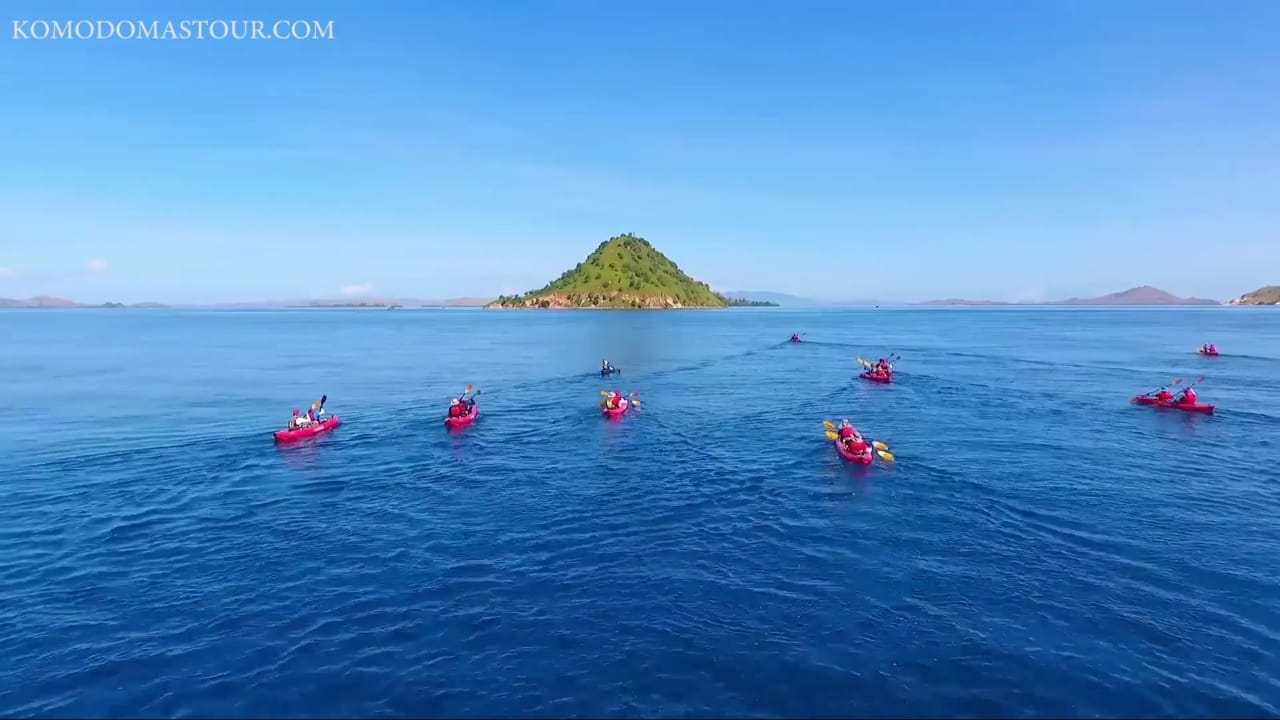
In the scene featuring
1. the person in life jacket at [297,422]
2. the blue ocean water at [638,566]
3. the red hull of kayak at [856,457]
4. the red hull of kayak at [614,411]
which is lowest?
the blue ocean water at [638,566]

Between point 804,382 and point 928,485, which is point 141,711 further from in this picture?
point 804,382

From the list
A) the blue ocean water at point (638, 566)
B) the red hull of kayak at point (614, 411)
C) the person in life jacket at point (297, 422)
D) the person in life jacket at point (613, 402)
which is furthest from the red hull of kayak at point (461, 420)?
the person in life jacket at point (613, 402)

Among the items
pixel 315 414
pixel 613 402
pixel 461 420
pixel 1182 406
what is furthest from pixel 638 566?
pixel 1182 406

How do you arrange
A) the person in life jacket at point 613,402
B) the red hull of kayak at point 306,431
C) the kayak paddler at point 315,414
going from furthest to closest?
the person in life jacket at point 613,402 → the kayak paddler at point 315,414 → the red hull of kayak at point 306,431

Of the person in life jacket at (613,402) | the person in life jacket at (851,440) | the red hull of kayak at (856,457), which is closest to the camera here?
the red hull of kayak at (856,457)

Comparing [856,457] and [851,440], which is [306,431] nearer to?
[851,440]

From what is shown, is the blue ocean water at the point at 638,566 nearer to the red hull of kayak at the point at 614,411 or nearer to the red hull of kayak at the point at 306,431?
the red hull of kayak at the point at 306,431

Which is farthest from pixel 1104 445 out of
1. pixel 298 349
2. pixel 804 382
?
pixel 298 349
